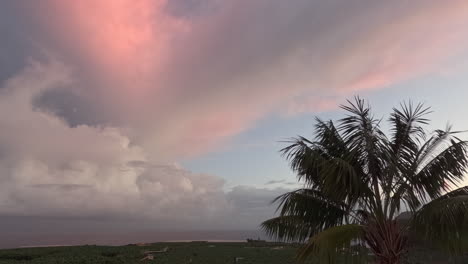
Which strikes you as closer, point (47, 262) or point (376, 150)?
point (376, 150)

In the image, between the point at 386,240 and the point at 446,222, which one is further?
the point at 386,240

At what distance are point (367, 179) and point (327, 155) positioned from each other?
1.56 m

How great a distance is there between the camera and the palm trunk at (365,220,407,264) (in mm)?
12094

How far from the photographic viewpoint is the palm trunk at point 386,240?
1209 centimetres

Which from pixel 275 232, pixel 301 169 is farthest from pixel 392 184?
pixel 275 232

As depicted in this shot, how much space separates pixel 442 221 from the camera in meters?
11.2

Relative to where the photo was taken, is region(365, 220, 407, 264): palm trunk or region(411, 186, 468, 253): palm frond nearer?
region(411, 186, 468, 253): palm frond

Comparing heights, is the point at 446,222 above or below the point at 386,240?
above

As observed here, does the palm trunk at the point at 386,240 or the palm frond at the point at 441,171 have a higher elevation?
the palm frond at the point at 441,171

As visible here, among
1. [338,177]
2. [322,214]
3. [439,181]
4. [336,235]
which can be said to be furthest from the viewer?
[322,214]

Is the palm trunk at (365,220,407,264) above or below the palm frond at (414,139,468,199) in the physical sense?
below

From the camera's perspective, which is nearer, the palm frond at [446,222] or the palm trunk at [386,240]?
the palm frond at [446,222]

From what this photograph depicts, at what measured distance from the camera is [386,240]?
1218cm

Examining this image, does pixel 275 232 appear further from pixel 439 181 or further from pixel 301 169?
pixel 439 181
